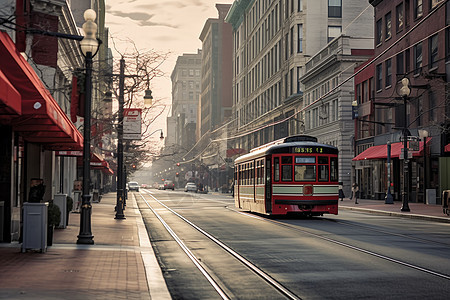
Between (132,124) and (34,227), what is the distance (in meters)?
13.1

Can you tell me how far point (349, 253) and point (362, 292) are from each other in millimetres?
5280

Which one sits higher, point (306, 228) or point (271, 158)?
point (271, 158)

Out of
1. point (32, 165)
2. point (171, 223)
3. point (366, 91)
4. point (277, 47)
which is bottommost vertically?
point (171, 223)

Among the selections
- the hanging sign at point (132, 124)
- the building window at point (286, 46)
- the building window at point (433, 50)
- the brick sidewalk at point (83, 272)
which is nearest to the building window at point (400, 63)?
the building window at point (433, 50)

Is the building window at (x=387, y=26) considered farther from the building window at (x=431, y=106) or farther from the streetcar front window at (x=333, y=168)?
the streetcar front window at (x=333, y=168)

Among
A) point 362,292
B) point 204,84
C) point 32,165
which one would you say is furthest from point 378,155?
point 204,84

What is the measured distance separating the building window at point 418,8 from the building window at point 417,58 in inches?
78.0

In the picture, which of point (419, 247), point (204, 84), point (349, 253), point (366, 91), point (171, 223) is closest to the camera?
point (349, 253)

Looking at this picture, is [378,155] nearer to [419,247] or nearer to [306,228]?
[306,228]

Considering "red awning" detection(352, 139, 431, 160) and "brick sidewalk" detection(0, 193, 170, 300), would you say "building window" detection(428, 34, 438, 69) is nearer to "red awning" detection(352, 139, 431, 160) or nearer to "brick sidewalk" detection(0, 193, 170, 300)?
"red awning" detection(352, 139, 431, 160)

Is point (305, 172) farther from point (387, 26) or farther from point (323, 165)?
point (387, 26)

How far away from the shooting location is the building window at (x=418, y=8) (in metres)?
45.5

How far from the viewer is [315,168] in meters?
27.7

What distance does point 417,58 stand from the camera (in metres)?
46.1
